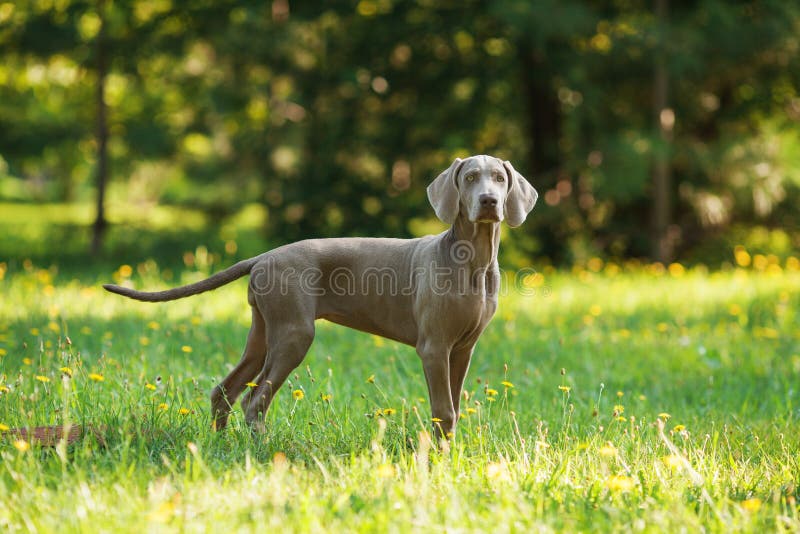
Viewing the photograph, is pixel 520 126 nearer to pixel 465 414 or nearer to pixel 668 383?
pixel 668 383

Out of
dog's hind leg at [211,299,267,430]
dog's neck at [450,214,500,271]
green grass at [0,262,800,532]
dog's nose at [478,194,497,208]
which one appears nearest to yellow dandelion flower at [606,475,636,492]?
green grass at [0,262,800,532]

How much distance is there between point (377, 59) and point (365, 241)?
7899 millimetres

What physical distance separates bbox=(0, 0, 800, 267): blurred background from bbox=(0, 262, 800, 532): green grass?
4128 millimetres

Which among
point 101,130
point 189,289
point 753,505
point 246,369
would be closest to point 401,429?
point 246,369

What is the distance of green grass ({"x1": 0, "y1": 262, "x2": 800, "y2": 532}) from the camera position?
3223mm

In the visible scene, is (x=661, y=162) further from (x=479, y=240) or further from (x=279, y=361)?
(x=279, y=361)

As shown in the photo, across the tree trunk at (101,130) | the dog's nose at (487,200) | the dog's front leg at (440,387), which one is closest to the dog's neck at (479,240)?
the dog's nose at (487,200)

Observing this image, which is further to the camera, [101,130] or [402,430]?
[101,130]

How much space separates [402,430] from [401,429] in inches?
1.7

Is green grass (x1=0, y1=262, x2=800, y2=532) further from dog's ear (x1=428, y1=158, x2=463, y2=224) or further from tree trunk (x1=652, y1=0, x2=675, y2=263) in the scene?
tree trunk (x1=652, y1=0, x2=675, y2=263)

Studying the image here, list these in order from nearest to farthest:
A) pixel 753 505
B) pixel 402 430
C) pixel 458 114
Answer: pixel 753 505
pixel 402 430
pixel 458 114

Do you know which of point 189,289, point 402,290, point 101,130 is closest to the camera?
point 189,289

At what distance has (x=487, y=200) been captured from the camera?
3.94 metres

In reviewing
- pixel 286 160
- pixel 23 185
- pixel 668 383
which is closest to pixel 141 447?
pixel 668 383
